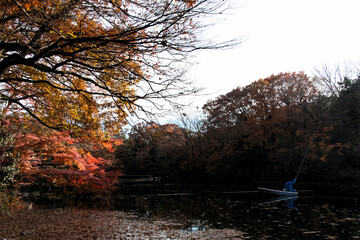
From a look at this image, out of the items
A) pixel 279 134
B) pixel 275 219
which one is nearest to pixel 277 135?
pixel 279 134

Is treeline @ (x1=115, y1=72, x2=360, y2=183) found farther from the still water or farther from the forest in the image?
the still water

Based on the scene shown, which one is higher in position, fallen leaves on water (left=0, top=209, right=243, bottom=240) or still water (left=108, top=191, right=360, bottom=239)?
fallen leaves on water (left=0, top=209, right=243, bottom=240)

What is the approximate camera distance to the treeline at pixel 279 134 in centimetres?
2472

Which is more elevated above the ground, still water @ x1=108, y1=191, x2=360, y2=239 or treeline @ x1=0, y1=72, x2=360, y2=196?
treeline @ x1=0, y1=72, x2=360, y2=196

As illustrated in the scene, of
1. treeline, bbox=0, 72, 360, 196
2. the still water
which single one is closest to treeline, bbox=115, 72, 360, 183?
treeline, bbox=0, 72, 360, 196

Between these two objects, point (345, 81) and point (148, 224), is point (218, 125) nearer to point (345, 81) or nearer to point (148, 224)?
point (345, 81)

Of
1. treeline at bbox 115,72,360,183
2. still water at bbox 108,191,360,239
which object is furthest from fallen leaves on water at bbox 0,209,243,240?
treeline at bbox 115,72,360,183

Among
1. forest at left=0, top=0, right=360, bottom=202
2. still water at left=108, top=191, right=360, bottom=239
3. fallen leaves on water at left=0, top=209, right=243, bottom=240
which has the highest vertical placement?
forest at left=0, top=0, right=360, bottom=202

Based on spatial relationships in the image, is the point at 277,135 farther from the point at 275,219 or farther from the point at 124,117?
the point at 124,117

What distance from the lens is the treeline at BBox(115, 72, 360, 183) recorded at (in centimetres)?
2472

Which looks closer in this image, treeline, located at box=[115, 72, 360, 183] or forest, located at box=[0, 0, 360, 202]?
forest, located at box=[0, 0, 360, 202]

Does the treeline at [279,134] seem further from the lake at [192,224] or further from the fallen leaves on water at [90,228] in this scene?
the fallen leaves on water at [90,228]

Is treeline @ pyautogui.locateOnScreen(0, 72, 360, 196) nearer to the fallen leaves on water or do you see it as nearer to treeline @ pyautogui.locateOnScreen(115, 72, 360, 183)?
treeline @ pyautogui.locateOnScreen(115, 72, 360, 183)

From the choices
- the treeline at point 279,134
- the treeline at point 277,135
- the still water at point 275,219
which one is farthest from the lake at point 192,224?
the treeline at point 279,134
